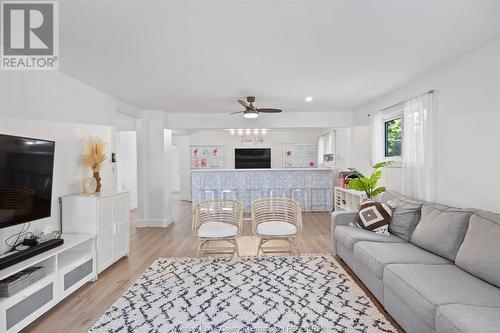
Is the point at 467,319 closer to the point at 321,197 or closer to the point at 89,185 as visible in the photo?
the point at 89,185

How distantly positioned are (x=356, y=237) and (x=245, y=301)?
4.88 ft

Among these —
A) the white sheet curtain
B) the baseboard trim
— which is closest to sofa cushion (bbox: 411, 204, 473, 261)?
the white sheet curtain

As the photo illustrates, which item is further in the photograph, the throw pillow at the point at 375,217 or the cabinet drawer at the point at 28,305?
the throw pillow at the point at 375,217

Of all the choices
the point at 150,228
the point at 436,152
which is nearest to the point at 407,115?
the point at 436,152

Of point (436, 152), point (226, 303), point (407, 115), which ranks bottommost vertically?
point (226, 303)

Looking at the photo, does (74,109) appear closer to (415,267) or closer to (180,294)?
(180,294)

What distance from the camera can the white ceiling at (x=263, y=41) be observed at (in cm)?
190

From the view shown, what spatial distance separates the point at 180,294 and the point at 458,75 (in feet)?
12.7

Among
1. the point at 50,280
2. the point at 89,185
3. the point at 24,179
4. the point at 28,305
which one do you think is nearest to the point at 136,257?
the point at 89,185

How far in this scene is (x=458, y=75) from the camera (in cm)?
293

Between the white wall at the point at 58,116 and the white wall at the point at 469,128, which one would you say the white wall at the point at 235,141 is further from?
the white wall at the point at 469,128

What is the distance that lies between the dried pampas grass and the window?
4.69m

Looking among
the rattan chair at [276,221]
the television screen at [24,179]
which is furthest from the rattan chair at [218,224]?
the television screen at [24,179]

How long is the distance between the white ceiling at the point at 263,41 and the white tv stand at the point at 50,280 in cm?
198
